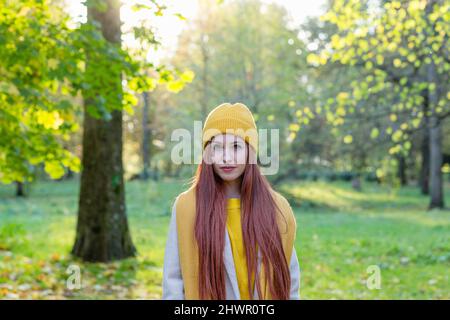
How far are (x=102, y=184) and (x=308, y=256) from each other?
395 cm

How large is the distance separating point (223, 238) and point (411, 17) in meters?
8.06

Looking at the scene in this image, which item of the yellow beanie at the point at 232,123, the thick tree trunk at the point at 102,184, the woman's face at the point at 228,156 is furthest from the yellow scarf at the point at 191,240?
the thick tree trunk at the point at 102,184

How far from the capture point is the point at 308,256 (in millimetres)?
10852

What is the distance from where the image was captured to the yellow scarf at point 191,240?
8.25ft

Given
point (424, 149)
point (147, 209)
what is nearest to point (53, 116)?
point (147, 209)

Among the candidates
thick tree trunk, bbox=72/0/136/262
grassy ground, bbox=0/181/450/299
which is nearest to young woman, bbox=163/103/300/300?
grassy ground, bbox=0/181/450/299

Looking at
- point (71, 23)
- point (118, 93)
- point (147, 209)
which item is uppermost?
point (71, 23)

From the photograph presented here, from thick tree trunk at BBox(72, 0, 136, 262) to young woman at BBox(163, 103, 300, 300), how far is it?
6.88 meters

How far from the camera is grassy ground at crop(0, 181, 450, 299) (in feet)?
25.3

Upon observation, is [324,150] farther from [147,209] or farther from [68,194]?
[68,194]

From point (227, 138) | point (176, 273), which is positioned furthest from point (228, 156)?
point (176, 273)

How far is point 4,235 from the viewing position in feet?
35.7

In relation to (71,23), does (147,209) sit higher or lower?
lower
